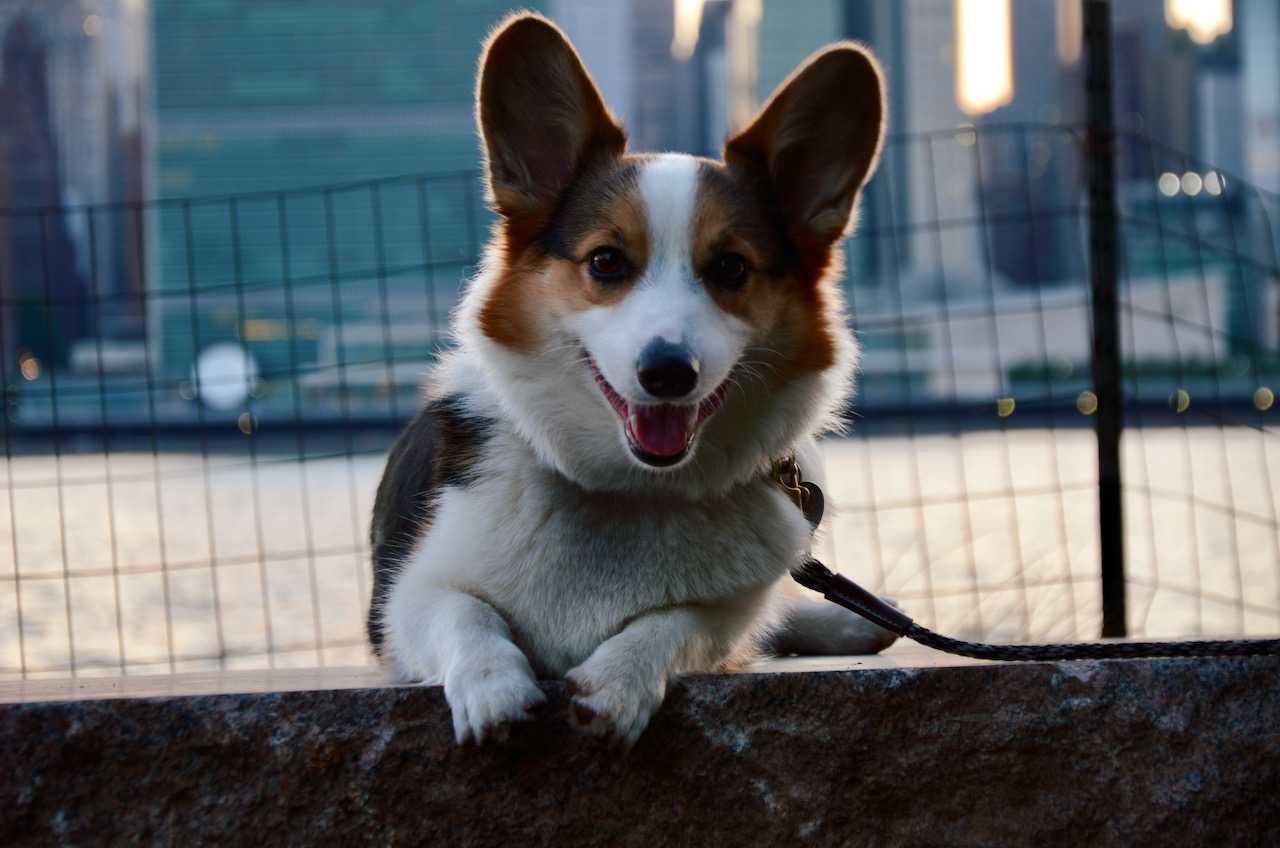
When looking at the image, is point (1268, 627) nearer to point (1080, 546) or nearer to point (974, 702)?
point (1080, 546)

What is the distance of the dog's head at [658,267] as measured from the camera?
2291 millimetres

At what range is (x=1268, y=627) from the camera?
17.3 feet

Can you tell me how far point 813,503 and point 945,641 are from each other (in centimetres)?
38

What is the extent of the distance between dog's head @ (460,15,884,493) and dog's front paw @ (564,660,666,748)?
14.1 inches

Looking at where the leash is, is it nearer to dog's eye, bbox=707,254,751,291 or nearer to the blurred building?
dog's eye, bbox=707,254,751,291

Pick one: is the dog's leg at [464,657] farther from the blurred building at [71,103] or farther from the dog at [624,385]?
the blurred building at [71,103]

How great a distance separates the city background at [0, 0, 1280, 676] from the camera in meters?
4.75

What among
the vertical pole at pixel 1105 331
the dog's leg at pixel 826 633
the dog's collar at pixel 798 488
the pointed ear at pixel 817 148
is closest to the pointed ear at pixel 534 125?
the pointed ear at pixel 817 148

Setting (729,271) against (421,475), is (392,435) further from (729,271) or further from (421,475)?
(729,271)

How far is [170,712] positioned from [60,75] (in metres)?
95.3

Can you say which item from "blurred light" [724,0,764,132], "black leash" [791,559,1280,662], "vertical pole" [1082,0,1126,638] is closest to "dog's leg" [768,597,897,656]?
"black leash" [791,559,1280,662]

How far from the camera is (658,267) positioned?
7.67 feet

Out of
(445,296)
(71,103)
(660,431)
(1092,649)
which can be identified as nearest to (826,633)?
(1092,649)

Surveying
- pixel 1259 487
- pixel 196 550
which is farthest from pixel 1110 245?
pixel 1259 487
